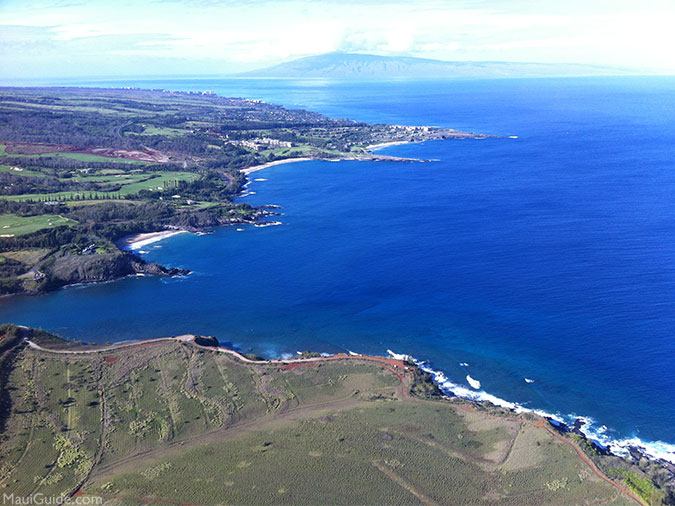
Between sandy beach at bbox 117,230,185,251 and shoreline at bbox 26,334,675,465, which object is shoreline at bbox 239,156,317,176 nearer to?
sandy beach at bbox 117,230,185,251

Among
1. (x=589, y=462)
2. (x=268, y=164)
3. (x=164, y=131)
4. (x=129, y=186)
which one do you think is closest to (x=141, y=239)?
(x=129, y=186)

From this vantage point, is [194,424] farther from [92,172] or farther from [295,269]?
[92,172]

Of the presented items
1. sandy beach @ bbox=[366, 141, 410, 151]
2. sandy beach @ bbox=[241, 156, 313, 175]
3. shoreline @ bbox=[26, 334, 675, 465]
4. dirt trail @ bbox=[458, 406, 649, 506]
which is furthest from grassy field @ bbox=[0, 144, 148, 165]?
dirt trail @ bbox=[458, 406, 649, 506]

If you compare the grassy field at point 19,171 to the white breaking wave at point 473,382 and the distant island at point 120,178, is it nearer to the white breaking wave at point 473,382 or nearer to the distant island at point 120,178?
the distant island at point 120,178

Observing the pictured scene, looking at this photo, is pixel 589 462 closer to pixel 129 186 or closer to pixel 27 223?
pixel 27 223

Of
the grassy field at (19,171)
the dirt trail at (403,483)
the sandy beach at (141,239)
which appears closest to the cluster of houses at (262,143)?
the grassy field at (19,171)
